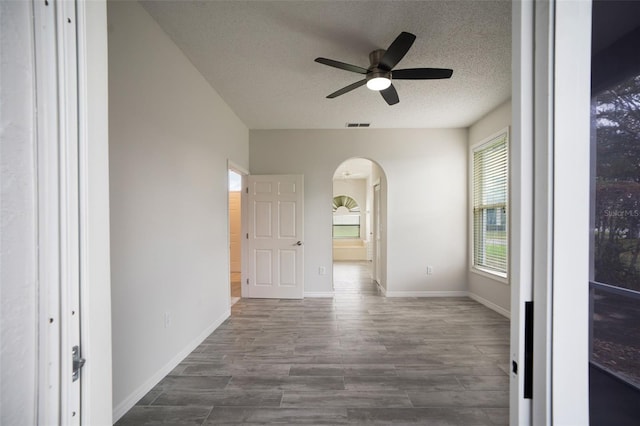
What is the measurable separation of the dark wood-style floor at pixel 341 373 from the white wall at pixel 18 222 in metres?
1.49

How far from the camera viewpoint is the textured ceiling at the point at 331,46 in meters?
1.93

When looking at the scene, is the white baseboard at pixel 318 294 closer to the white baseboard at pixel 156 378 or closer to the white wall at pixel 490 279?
the white baseboard at pixel 156 378

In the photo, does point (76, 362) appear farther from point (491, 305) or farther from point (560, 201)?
point (491, 305)

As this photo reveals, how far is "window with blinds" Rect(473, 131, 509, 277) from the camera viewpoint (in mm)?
3572

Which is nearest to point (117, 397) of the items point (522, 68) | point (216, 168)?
point (216, 168)

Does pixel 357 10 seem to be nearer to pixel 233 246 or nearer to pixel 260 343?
pixel 260 343

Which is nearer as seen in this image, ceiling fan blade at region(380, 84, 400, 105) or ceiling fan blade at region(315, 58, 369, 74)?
ceiling fan blade at region(315, 58, 369, 74)

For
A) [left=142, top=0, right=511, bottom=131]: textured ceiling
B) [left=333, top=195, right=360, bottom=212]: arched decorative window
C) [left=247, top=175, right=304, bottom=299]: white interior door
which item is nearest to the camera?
[left=142, top=0, right=511, bottom=131]: textured ceiling

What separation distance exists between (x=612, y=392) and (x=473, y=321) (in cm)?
289

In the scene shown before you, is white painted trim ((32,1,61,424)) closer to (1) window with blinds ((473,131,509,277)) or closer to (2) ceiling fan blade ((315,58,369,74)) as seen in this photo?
(2) ceiling fan blade ((315,58,369,74))

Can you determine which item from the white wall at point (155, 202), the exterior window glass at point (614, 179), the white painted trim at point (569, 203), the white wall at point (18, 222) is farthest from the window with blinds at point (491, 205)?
the white wall at point (18, 222)

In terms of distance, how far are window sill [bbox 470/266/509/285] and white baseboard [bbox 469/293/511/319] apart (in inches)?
14.2

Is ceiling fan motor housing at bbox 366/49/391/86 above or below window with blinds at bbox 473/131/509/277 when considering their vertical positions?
above

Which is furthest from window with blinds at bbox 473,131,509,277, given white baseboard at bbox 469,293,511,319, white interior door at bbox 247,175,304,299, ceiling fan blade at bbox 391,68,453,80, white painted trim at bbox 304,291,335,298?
white interior door at bbox 247,175,304,299
